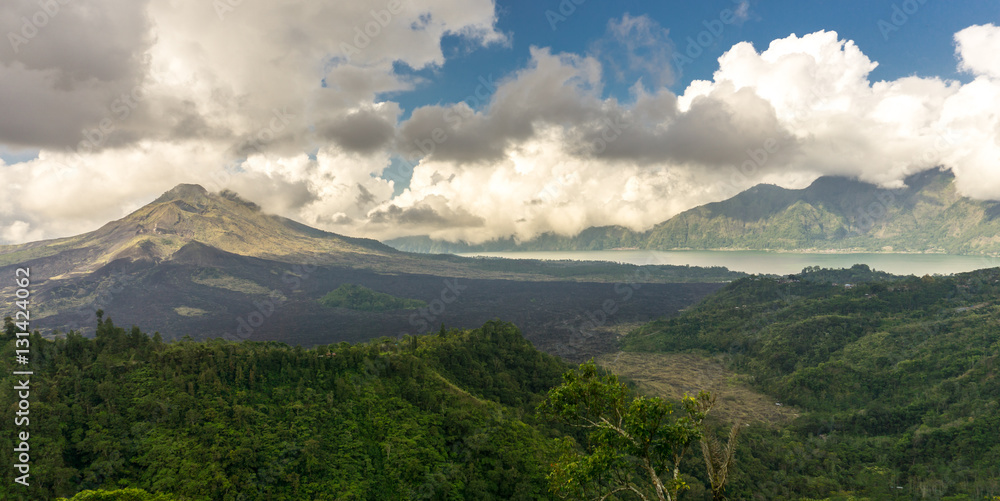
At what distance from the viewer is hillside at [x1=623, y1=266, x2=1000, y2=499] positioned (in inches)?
1842

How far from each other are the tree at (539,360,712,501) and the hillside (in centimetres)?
4387

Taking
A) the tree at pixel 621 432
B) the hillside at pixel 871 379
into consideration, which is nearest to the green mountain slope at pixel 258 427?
the tree at pixel 621 432

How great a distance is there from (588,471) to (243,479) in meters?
24.9

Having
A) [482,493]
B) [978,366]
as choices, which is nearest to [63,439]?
[482,493]

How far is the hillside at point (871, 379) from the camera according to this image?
46.8 m

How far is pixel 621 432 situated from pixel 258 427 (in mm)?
29236

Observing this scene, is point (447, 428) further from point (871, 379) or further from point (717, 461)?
point (871, 379)

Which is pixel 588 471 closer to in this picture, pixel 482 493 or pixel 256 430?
pixel 482 493

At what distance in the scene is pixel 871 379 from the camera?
2859 inches

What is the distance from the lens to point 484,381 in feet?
176

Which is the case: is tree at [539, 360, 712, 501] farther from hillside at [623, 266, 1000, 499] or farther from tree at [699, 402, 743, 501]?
hillside at [623, 266, 1000, 499]

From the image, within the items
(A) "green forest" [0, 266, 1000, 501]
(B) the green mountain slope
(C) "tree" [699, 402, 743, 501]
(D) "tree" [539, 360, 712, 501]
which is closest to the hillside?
(A) "green forest" [0, 266, 1000, 501]

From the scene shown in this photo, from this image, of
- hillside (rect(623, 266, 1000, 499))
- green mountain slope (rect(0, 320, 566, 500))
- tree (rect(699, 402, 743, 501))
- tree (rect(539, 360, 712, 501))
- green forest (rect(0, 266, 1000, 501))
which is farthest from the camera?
hillside (rect(623, 266, 1000, 499))

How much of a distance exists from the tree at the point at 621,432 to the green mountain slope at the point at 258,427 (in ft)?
66.3
